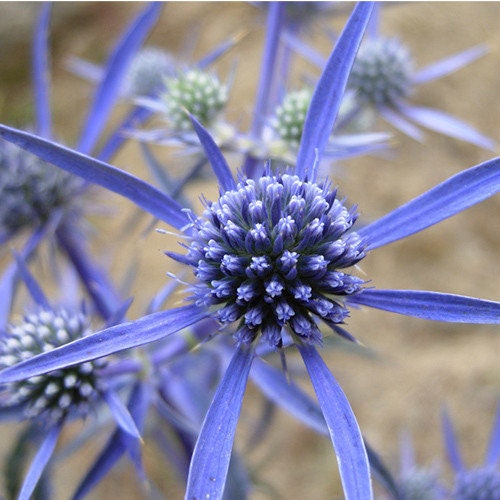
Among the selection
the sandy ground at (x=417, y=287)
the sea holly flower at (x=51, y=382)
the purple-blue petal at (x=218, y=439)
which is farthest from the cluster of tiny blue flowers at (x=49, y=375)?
the sandy ground at (x=417, y=287)

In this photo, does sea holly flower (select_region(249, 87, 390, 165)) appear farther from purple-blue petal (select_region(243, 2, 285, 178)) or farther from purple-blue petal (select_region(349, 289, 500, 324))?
purple-blue petal (select_region(349, 289, 500, 324))

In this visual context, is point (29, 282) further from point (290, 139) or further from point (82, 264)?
point (290, 139)

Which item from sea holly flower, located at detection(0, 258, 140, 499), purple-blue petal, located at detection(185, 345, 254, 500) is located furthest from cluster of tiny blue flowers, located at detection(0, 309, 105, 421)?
purple-blue petal, located at detection(185, 345, 254, 500)

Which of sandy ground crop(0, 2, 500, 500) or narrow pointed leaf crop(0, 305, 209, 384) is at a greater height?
sandy ground crop(0, 2, 500, 500)

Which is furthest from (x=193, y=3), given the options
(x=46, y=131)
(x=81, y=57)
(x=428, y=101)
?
(x=46, y=131)

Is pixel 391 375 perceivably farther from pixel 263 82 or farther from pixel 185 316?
pixel 185 316

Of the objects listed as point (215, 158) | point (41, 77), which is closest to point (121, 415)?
point (215, 158)

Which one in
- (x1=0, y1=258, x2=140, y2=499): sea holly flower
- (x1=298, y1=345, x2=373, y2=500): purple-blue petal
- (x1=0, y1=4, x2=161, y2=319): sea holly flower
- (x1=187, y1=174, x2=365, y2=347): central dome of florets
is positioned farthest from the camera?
(x1=0, y1=4, x2=161, y2=319): sea holly flower
